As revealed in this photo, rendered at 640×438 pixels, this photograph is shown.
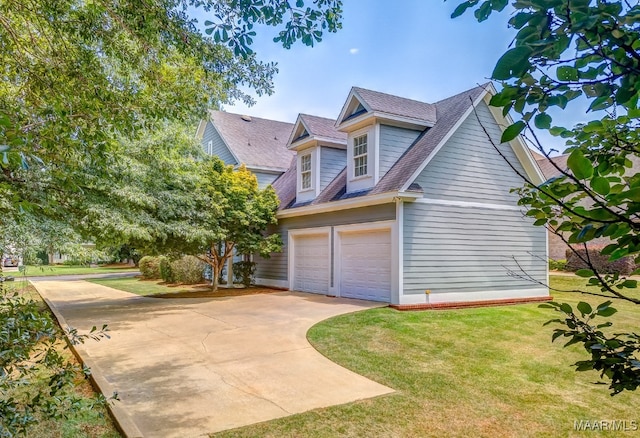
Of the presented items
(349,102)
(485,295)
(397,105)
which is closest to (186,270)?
(349,102)

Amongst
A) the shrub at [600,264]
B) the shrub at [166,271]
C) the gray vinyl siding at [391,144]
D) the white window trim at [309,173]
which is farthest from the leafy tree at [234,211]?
the shrub at [600,264]

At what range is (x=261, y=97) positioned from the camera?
601cm

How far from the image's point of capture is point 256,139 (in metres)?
20.7

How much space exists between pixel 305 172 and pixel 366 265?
15.7 ft

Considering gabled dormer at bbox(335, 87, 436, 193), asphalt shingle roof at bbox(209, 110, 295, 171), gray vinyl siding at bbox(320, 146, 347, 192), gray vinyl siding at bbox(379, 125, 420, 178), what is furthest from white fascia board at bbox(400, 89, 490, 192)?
asphalt shingle roof at bbox(209, 110, 295, 171)

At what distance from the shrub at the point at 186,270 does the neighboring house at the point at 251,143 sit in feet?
17.4

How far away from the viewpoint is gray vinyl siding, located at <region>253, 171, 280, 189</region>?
19.1 m

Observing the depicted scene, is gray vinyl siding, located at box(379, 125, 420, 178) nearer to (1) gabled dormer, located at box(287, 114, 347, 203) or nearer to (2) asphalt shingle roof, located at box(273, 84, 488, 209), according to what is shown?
(2) asphalt shingle roof, located at box(273, 84, 488, 209)

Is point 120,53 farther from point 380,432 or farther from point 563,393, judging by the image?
point 563,393

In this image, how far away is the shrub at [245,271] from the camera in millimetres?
17469

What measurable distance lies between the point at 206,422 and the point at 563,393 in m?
4.33

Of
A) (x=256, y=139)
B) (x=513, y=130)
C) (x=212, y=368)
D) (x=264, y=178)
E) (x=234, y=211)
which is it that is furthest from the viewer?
(x=256, y=139)

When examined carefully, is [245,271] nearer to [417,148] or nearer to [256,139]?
[256,139]

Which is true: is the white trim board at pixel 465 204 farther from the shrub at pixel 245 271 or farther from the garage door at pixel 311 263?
the shrub at pixel 245 271
